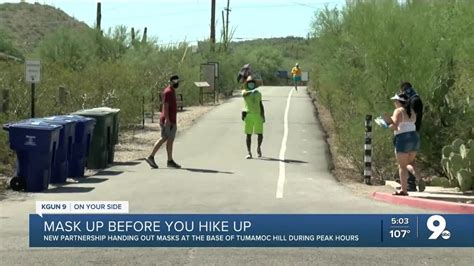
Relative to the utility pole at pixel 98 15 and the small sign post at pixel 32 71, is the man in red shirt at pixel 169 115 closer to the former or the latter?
the small sign post at pixel 32 71

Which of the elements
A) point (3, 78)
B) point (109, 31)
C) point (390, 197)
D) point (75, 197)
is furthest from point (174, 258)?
point (109, 31)

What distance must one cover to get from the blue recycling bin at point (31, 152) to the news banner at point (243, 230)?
294cm

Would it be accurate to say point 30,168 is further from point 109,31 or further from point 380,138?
point 109,31

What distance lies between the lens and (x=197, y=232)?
8.47 metres

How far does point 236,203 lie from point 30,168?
3433mm

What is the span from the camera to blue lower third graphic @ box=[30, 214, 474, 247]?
818 cm

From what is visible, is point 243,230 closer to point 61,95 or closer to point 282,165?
point 282,165

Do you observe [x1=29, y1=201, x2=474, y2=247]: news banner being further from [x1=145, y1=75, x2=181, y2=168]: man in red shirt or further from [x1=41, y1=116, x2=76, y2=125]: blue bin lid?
[x1=145, y1=75, x2=181, y2=168]: man in red shirt

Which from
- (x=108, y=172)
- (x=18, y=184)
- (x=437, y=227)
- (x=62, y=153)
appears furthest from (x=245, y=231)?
(x=108, y=172)

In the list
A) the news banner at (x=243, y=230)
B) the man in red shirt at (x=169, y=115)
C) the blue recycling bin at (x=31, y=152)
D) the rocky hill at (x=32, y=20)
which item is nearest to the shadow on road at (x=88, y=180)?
the blue recycling bin at (x=31, y=152)

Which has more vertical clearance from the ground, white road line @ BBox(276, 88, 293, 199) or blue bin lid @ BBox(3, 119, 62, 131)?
blue bin lid @ BBox(3, 119, 62, 131)

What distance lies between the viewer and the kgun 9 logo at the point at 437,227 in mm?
8570

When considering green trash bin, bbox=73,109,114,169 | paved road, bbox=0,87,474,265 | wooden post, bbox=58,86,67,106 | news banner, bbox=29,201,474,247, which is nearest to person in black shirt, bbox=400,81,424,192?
paved road, bbox=0,87,474,265

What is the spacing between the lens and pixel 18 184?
12.4m
